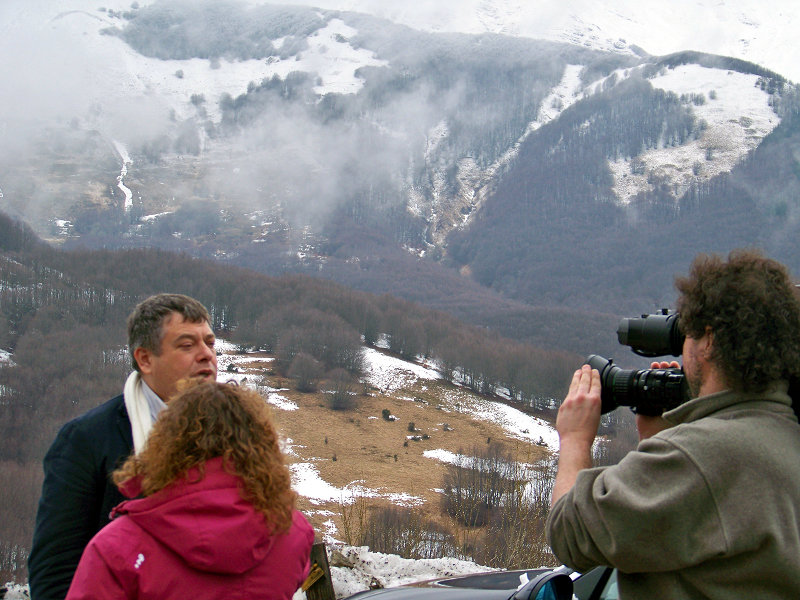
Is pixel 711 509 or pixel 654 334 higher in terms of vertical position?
pixel 654 334

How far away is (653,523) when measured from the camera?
177cm

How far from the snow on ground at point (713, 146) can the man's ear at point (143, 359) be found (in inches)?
7161

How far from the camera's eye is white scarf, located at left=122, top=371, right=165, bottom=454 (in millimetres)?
2594

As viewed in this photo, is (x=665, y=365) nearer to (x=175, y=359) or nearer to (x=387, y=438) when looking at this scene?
(x=175, y=359)

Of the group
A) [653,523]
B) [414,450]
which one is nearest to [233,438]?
[653,523]

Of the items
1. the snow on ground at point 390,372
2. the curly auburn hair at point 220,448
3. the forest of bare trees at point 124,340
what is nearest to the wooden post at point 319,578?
the curly auburn hair at point 220,448

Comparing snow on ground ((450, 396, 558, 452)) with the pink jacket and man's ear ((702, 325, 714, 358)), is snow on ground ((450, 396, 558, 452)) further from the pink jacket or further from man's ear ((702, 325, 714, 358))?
the pink jacket

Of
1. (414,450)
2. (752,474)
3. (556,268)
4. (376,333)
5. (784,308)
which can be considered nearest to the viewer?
(752,474)

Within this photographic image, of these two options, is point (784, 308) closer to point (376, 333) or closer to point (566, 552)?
point (566, 552)

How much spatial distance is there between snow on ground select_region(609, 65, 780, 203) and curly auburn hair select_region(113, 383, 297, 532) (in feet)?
598

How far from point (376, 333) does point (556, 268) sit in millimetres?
89100

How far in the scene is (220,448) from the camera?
2080 mm

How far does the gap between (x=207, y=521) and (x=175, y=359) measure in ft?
3.50

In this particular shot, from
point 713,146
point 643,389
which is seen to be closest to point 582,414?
point 643,389
